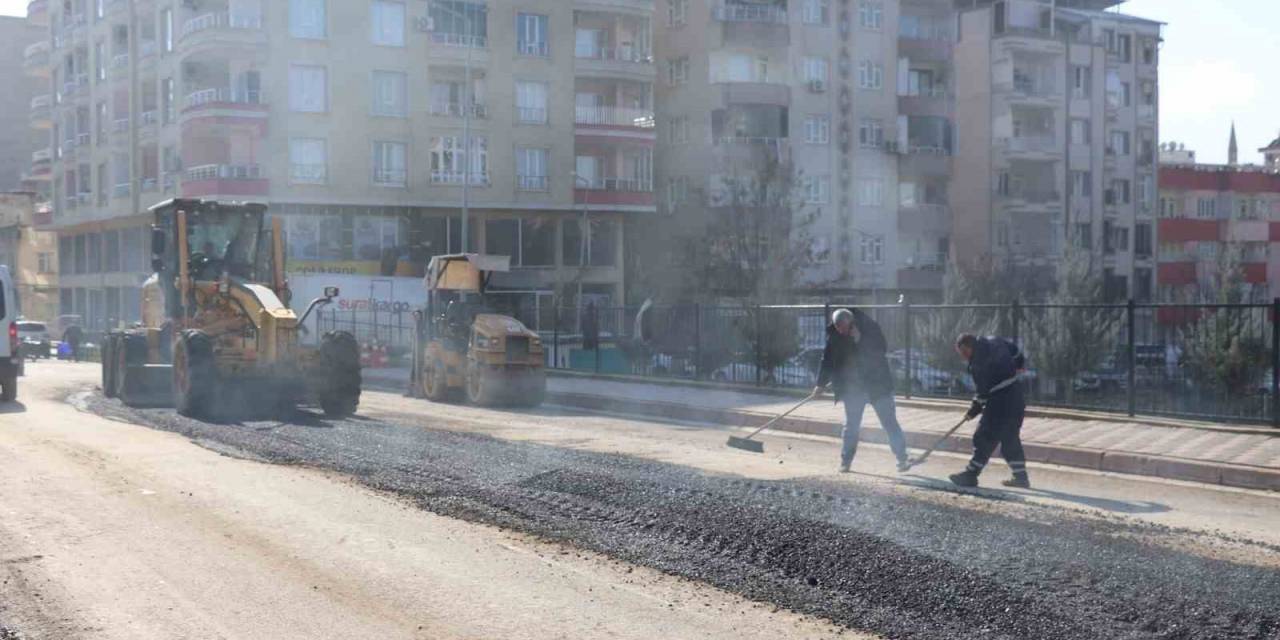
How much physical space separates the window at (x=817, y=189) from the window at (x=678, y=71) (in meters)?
7.58

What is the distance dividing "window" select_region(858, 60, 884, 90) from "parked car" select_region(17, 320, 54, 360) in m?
31.9

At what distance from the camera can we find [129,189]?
52469mm

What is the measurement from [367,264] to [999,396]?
33.4m

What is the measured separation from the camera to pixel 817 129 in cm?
5203

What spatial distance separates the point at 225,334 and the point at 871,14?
115ft

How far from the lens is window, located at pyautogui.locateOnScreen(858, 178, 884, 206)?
49.7 meters

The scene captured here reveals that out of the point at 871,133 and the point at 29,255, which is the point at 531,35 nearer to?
the point at 871,133

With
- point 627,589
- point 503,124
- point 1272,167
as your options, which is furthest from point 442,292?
point 1272,167

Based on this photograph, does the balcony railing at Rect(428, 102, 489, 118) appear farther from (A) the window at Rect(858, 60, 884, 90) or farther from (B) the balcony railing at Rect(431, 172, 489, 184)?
(A) the window at Rect(858, 60, 884, 90)

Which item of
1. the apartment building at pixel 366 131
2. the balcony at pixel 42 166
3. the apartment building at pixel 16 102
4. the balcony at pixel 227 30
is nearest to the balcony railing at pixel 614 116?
the apartment building at pixel 366 131

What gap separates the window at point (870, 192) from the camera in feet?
163

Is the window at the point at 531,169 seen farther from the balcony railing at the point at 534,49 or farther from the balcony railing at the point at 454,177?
the balcony railing at the point at 534,49

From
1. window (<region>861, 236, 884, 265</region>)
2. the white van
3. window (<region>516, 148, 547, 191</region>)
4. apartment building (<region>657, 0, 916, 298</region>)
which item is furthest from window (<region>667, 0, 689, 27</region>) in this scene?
the white van

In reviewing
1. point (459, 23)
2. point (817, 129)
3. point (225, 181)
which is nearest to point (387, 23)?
point (459, 23)
